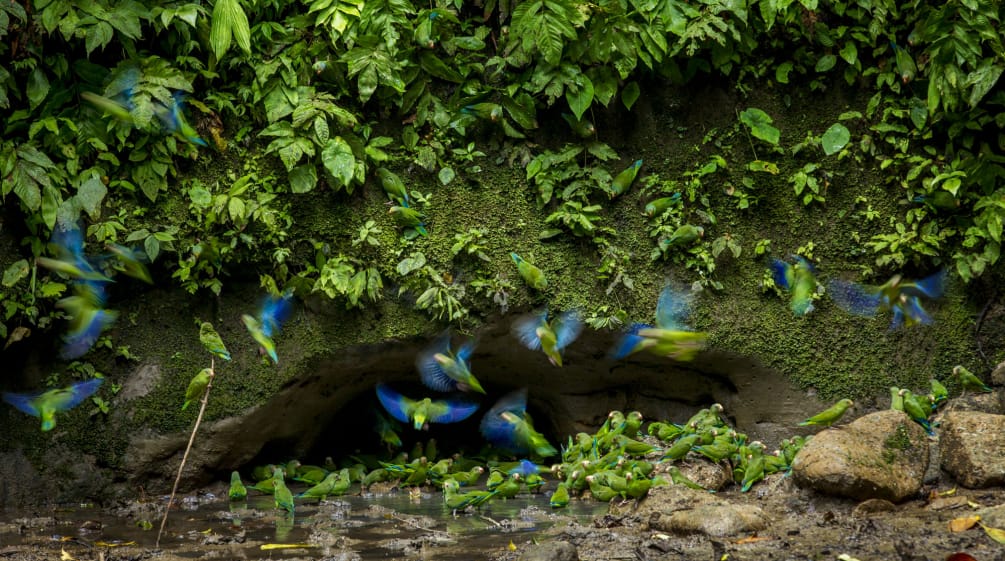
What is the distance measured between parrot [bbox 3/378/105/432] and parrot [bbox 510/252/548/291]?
2679mm

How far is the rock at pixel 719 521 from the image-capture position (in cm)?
389

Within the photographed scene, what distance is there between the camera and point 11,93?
5.34 metres

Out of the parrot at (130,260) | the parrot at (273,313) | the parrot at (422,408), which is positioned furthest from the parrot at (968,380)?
the parrot at (130,260)

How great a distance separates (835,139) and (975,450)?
2.25m

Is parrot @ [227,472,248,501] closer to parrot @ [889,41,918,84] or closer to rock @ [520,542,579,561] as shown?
rock @ [520,542,579,561]

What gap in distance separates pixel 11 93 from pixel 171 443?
7.55 feet

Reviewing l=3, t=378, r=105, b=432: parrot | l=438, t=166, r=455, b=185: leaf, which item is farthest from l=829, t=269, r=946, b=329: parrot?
l=3, t=378, r=105, b=432: parrot

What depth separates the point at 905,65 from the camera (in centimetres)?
560

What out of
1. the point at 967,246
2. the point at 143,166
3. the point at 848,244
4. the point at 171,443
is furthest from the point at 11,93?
the point at 967,246

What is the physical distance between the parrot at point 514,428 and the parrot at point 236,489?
1.87 meters

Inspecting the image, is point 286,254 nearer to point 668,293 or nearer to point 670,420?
point 668,293

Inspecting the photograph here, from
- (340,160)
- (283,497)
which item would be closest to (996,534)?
(283,497)

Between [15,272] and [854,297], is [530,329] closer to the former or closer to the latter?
[854,297]

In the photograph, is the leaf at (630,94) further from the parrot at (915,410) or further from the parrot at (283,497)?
the parrot at (283,497)
